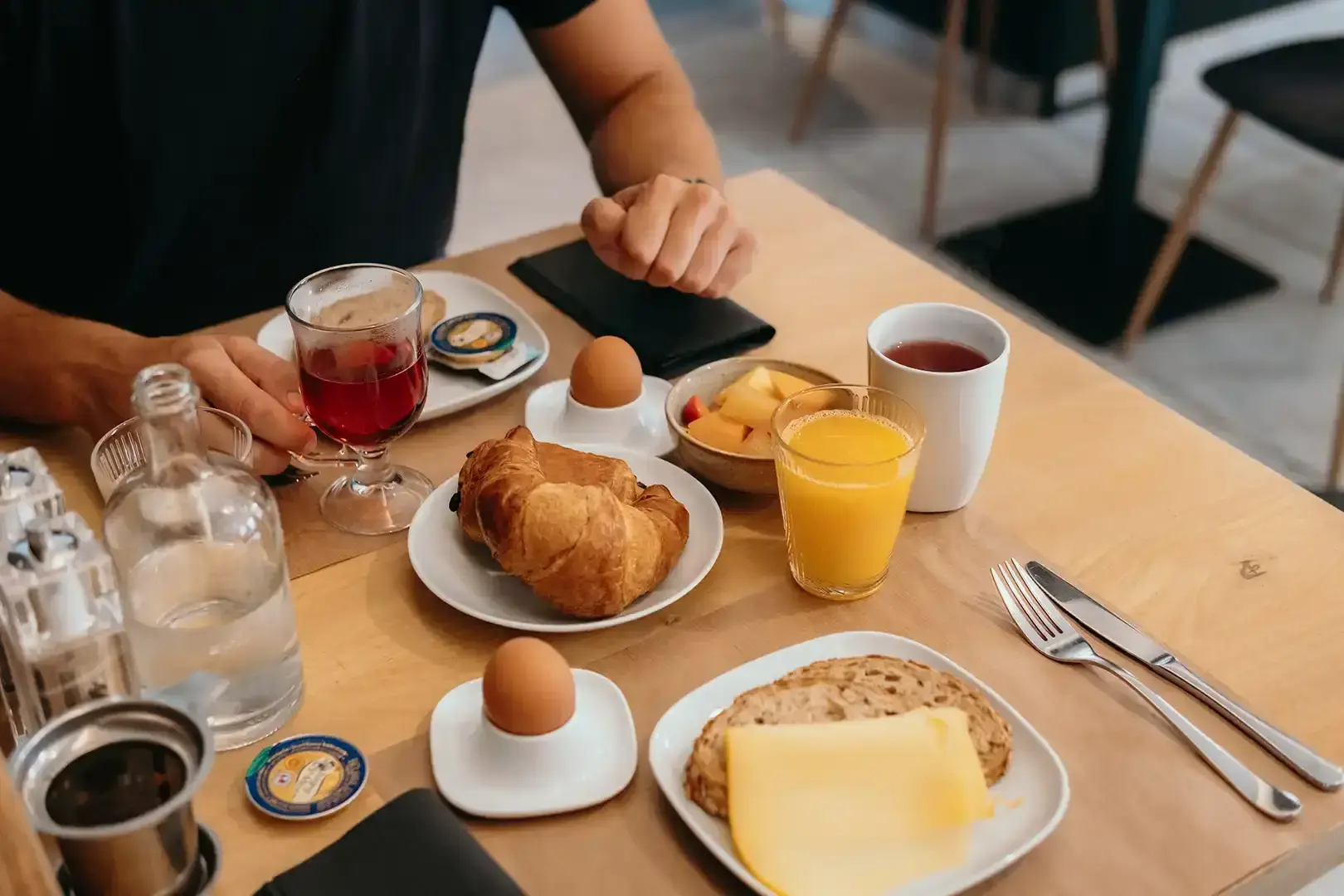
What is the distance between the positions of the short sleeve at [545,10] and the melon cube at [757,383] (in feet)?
2.20

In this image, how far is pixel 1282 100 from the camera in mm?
2334

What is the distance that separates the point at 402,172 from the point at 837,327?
2.00ft

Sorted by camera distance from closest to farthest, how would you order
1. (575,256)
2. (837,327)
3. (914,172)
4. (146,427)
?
(146,427)
(837,327)
(575,256)
(914,172)

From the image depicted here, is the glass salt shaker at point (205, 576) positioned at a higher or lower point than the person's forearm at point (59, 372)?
higher

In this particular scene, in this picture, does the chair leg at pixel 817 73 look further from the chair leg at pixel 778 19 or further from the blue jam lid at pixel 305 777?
the blue jam lid at pixel 305 777

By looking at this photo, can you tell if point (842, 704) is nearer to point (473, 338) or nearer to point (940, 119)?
point (473, 338)

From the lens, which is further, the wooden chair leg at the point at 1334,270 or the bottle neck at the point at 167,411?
the wooden chair leg at the point at 1334,270

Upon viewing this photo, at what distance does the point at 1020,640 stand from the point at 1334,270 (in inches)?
93.0

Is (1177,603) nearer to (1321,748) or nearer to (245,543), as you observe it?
(1321,748)

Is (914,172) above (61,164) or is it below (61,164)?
below

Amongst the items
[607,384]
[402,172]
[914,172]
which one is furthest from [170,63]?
[914,172]

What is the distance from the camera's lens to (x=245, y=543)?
782 mm

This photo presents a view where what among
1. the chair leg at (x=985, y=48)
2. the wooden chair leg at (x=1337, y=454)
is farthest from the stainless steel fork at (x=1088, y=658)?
the chair leg at (x=985, y=48)

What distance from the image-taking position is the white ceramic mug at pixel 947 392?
97 cm
